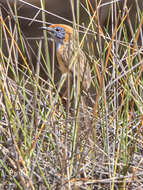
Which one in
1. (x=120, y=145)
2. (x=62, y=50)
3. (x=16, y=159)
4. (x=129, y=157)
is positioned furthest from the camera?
(x=62, y=50)

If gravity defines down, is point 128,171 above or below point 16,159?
below

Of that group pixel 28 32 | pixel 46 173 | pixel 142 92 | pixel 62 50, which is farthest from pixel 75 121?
pixel 28 32

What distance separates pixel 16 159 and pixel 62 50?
75.5 inches

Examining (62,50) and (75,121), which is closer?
(75,121)

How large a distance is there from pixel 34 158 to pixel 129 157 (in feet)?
1.52

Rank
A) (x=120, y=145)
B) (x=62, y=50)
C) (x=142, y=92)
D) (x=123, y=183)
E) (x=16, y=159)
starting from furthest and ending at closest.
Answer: (x=62, y=50)
(x=142, y=92)
(x=120, y=145)
(x=123, y=183)
(x=16, y=159)

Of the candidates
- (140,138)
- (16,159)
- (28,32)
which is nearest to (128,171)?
(140,138)

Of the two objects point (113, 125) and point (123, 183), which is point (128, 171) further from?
point (113, 125)

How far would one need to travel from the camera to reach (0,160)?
6.09 ft

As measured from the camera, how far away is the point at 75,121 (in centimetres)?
185

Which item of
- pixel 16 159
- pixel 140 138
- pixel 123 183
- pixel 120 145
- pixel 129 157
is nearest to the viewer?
pixel 16 159

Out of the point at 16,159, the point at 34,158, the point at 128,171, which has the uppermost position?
the point at 16,159

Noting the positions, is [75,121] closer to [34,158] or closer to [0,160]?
[34,158]

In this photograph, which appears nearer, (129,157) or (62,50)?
(129,157)
